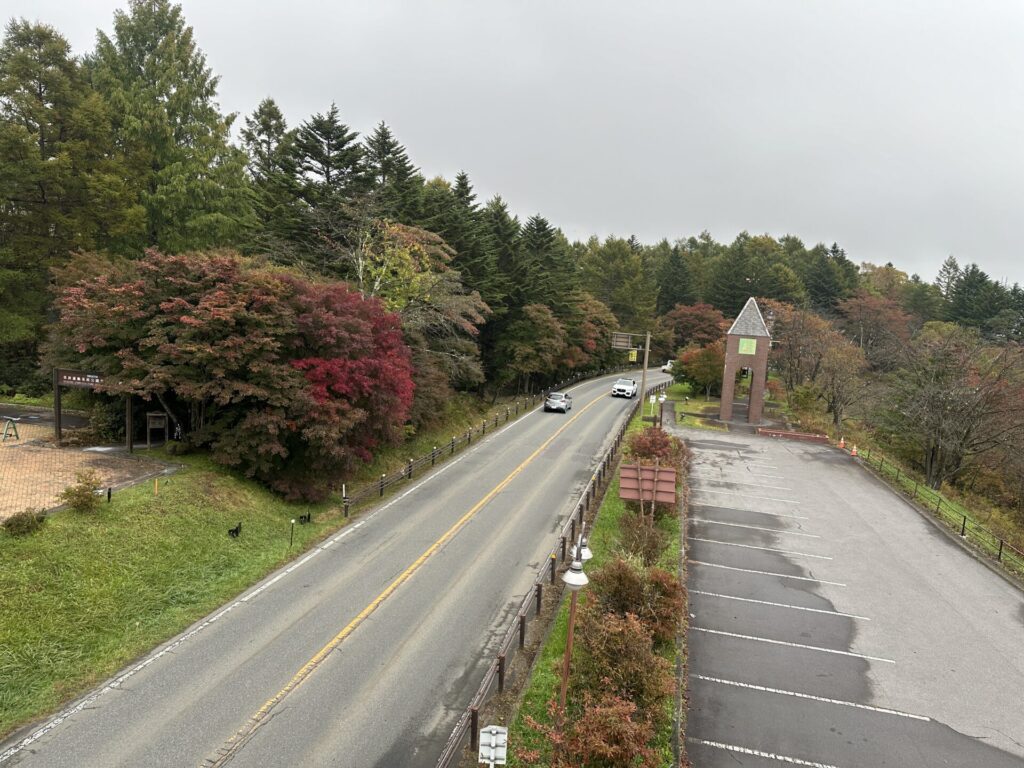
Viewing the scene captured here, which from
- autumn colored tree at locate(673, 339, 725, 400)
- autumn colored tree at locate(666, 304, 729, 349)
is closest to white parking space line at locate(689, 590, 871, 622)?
autumn colored tree at locate(673, 339, 725, 400)

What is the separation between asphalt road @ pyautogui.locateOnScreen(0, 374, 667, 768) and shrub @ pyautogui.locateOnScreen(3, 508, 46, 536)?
430 cm

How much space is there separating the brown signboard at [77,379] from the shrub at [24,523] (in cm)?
644

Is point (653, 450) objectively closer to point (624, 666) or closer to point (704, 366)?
point (624, 666)

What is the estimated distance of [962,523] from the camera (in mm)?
20625

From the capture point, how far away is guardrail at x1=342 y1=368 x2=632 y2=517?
67.0ft

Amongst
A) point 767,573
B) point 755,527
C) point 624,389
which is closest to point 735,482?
point 755,527

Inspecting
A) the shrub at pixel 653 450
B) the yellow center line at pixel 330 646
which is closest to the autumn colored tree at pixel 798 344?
the shrub at pixel 653 450

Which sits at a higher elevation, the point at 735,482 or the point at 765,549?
the point at 735,482

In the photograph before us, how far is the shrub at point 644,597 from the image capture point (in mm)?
11562

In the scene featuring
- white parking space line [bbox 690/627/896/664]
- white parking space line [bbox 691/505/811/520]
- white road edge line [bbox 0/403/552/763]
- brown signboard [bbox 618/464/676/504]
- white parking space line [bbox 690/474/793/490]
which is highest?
brown signboard [bbox 618/464/676/504]

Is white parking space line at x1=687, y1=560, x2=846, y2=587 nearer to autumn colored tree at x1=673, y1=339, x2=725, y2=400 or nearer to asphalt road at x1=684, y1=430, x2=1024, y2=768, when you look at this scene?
asphalt road at x1=684, y1=430, x2=1024, y2=768

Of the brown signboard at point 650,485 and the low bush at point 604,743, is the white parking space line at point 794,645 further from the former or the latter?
the low bush at point 604,743

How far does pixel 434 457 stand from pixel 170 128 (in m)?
21.6

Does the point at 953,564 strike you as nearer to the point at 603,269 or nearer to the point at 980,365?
the point at 980,365
